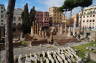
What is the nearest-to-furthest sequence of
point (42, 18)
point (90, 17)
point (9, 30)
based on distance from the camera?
1. point (9, 30)
2. point (90, 17)
3. point (42, 18)

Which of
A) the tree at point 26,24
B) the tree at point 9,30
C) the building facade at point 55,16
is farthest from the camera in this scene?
the building facade at point 55,16

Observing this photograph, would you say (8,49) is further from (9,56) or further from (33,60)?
(33,60)

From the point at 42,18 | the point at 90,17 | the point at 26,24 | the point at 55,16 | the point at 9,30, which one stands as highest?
the point at 55,16

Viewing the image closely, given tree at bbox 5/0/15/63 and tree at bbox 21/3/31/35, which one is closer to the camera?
tree at bbox 5/0/15/63

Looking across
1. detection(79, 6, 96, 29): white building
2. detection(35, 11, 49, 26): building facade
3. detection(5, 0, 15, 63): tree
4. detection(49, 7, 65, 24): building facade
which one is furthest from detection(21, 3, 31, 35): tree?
detection(5, 0, 15, 63): tree

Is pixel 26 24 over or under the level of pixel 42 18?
under

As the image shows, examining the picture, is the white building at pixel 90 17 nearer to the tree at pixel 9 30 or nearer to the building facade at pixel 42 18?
the building facade at pixel 42 18

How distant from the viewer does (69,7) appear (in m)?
43.7

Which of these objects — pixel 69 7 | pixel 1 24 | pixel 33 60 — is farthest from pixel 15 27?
pixel 33 60

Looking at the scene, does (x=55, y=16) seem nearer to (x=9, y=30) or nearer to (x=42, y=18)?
(x=42, y=18)

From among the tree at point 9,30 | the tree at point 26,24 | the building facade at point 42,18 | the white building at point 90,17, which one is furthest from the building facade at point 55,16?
the tree at point 9,30

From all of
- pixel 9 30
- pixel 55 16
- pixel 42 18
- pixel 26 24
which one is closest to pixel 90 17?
pixel 42 18

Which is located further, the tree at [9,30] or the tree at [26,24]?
Result: the tree at [26,24]

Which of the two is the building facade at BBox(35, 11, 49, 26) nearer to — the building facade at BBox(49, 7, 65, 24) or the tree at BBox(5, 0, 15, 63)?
the building facade at BBox(49, 7, 65, 24)
